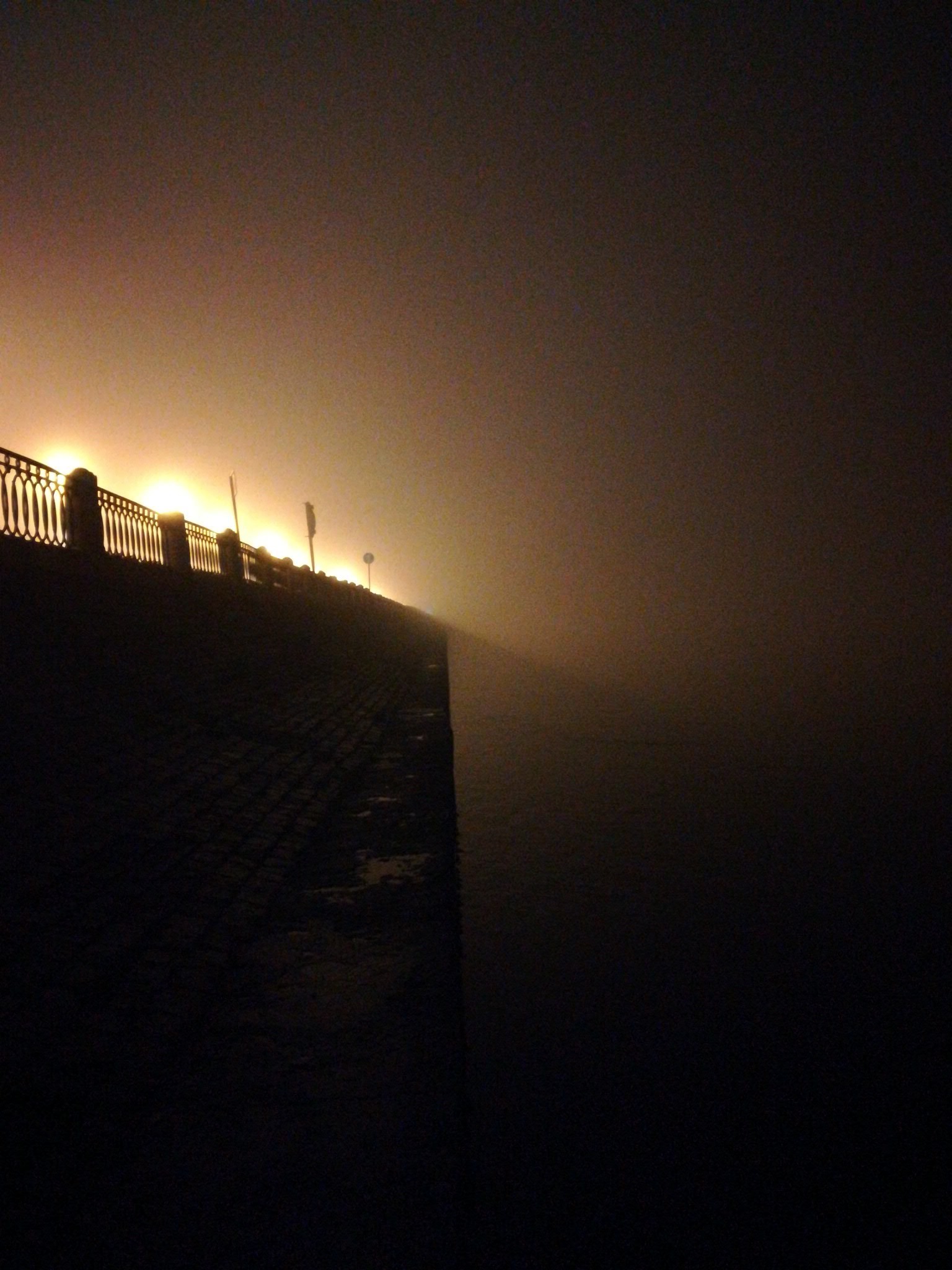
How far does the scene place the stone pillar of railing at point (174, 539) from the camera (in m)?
13.4

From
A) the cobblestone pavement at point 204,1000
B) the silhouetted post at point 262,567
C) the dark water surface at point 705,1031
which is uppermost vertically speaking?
the silhouetted post at point 262,567

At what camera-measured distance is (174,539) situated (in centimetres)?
1360

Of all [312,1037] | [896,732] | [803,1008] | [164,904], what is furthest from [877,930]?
[896,732]

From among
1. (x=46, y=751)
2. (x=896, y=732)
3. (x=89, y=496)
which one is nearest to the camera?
(x=46, y=751)

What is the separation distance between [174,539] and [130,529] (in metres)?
1.95

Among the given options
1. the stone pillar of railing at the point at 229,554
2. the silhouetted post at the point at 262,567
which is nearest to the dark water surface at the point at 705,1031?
the stone pillar of railing at the point at 229,554

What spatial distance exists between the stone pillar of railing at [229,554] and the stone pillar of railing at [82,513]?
5823 millimetres

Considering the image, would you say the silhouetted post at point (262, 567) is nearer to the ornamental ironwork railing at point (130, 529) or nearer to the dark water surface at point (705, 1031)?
the ornamental ironwork railing at point (130, 529)

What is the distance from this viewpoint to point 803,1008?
666cm

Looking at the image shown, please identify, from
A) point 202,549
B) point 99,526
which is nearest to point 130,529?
point 99,526

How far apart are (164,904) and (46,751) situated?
5.60 feet

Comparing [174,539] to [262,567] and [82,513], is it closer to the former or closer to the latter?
[82,513]

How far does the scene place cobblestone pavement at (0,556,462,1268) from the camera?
331 cm

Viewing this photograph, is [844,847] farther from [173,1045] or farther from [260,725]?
[173,1045]
